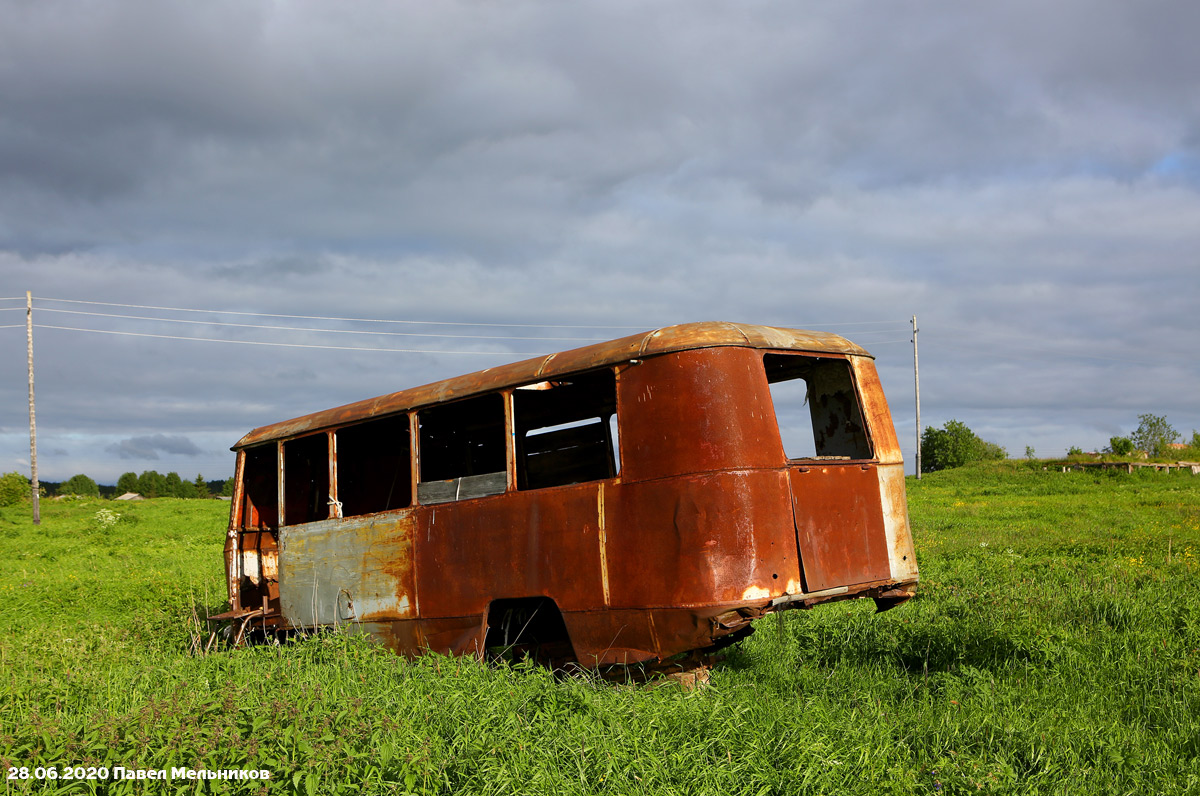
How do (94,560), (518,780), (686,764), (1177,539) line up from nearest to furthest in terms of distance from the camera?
(518,780) < (686,764) < (1177,539) < (94,560)

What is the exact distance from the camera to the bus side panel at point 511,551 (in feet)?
19.1

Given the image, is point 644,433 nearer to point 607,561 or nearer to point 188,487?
point 607,561

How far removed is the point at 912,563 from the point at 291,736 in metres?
4.52

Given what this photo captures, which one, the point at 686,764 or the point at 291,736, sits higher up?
the point at 291,736

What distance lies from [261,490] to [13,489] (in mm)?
39228

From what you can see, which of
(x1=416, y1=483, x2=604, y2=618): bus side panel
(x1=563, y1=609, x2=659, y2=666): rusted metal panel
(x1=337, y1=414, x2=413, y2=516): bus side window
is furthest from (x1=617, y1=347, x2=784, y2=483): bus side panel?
(x1=337, y1=414, x2=413, y2=516): bus side window

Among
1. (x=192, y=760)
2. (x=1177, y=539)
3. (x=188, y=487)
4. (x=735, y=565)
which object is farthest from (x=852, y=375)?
(x=188, y=487)

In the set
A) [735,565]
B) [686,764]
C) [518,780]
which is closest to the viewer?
[518,780]

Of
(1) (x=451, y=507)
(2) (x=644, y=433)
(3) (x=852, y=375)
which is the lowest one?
(1) (x=451, y=507)

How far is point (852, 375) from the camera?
643cm

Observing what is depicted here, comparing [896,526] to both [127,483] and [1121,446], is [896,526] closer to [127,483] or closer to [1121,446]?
[1121,446]

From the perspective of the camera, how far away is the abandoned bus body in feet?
17.5

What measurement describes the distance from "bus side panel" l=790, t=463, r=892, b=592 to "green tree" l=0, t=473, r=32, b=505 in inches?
1747

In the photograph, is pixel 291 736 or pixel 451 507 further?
pixel 451 507
